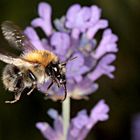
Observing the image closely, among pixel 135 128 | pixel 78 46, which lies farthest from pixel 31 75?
pixel 135 128

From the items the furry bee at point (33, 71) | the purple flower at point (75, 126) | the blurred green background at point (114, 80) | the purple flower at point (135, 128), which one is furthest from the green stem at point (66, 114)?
the blurred green background at point (114, 80)

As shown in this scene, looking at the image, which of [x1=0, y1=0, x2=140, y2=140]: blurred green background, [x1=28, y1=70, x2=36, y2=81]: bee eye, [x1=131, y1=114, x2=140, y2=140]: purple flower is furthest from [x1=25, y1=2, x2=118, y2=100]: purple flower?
[x1=0, y1=0, x2=140, y2=140]: blurred green background

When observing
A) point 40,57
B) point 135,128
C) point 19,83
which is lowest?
point 135,128

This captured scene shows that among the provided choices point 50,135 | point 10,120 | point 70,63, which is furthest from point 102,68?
point 10,120

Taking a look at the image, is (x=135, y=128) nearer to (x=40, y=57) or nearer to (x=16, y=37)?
(x=16, y=37)

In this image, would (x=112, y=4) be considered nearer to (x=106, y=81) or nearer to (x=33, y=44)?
(x=106, y=81)

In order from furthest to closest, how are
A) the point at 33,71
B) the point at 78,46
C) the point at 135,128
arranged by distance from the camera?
the point at 135,128, the point at 78,46, the point at 33,71
